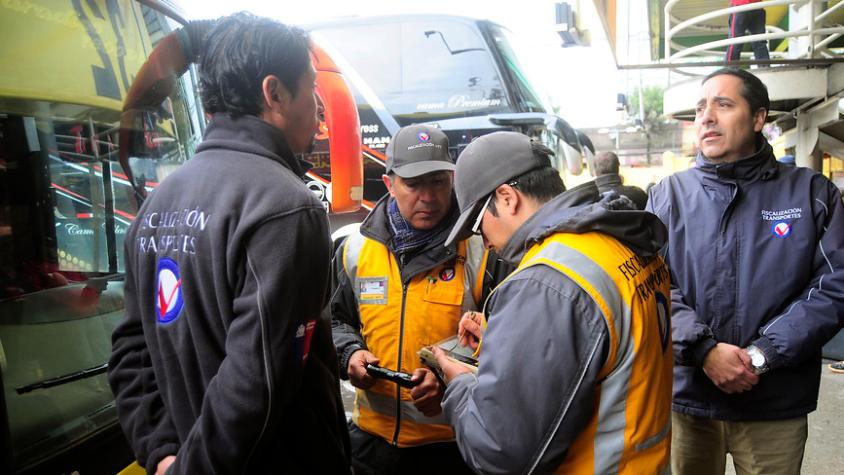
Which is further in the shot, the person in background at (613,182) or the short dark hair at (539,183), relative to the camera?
the person in background at (613,182)

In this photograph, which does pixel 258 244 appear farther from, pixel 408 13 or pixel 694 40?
pixel 408 13

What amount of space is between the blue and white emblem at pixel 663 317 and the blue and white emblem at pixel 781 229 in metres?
0.90

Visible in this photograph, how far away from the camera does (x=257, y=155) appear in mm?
1264

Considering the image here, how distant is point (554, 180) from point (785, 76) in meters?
3.06

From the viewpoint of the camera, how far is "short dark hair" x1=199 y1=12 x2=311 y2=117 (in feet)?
4.21

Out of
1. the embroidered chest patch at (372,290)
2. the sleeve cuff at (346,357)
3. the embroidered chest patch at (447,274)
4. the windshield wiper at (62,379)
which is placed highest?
the embroidered chest patch at (447,274)

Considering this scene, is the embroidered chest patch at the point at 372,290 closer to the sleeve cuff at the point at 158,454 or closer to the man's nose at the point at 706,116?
the sleeve cuff at the point at 158,454

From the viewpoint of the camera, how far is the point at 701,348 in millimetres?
1999

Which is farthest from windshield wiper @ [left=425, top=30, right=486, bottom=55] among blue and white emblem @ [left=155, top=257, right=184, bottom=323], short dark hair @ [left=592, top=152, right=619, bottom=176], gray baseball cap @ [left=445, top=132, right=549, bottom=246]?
blue and white emblem @ [left=155, top=257, right=184, bottom=323]

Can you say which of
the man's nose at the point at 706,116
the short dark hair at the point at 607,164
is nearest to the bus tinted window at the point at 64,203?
the man's nose at the point at 706,116

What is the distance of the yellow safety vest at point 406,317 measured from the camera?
81.1 inches

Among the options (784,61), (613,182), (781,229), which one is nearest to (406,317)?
(781,229)

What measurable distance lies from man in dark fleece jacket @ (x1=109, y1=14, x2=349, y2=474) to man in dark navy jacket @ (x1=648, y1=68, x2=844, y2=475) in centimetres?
139

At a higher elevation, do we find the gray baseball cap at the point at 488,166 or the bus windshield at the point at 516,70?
the bus windshield at the point at 516,70
